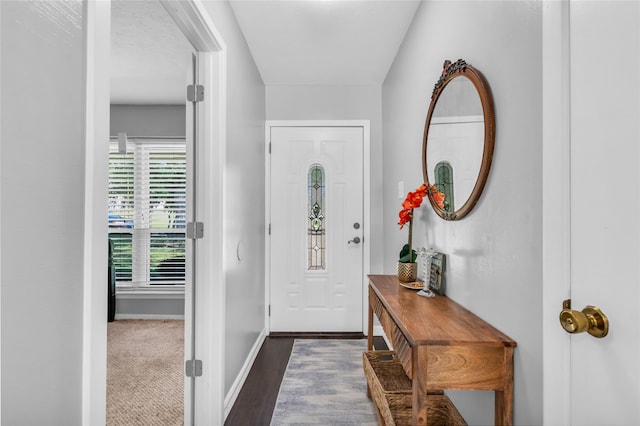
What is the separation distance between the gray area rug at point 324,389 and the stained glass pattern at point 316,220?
0.82 metres

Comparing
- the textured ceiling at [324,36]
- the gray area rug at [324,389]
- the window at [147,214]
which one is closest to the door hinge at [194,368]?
the gray area rug at [324,389]

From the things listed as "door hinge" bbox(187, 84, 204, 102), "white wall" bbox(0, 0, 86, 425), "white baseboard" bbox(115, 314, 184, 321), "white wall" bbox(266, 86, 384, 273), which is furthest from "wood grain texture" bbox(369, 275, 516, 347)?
"white baseboard" bbox(115, 314, 184, 321)

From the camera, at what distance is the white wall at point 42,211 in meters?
0.66

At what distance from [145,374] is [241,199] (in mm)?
1501

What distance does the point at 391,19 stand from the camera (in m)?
2.40

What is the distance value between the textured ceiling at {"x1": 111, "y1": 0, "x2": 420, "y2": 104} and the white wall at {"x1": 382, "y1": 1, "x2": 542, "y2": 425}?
0.67 meters

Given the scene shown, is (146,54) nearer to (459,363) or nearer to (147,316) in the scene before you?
(147,316)

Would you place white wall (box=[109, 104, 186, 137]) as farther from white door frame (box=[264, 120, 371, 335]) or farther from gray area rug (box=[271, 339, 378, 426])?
gray area rug (box=[271, 339, 378, 426])

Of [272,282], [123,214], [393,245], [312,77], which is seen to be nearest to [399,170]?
[393,245]

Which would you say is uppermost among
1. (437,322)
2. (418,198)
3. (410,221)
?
(418,198)
